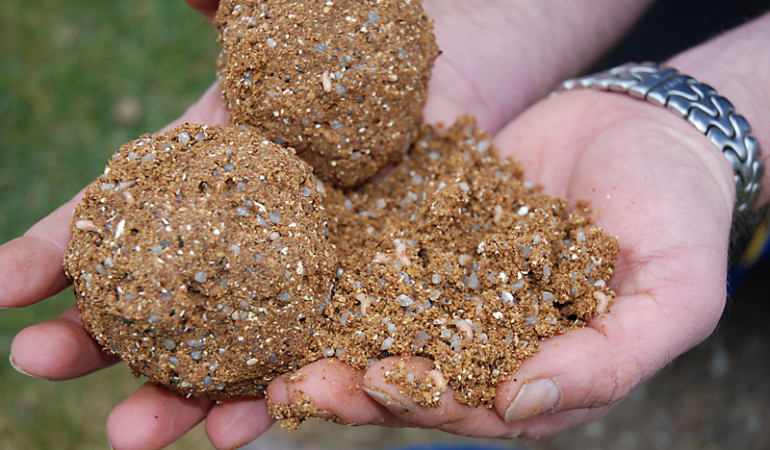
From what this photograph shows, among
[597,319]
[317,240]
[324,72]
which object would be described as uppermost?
[324,72]

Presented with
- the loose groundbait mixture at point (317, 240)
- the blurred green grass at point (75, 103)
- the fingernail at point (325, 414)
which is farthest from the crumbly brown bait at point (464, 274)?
the blurred green grass at point (75, 103)

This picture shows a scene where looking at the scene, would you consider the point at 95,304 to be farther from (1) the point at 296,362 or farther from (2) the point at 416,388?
(2) the point at 416,388

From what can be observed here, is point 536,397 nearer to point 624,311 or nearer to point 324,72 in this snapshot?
point 624,311

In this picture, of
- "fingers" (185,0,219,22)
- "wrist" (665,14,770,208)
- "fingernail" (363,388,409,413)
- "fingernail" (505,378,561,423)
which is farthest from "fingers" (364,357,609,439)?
"fingers" (185,0,219,22)

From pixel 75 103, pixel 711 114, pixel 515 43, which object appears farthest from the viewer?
pixel 75 103

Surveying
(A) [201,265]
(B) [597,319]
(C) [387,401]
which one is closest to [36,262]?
(A) [201,265]

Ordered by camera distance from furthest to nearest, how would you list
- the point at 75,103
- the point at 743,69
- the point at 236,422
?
the point at 75,103, the point at 743,69, the point at 236,422

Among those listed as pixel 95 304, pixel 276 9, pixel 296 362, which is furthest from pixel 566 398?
pixel 276 9
